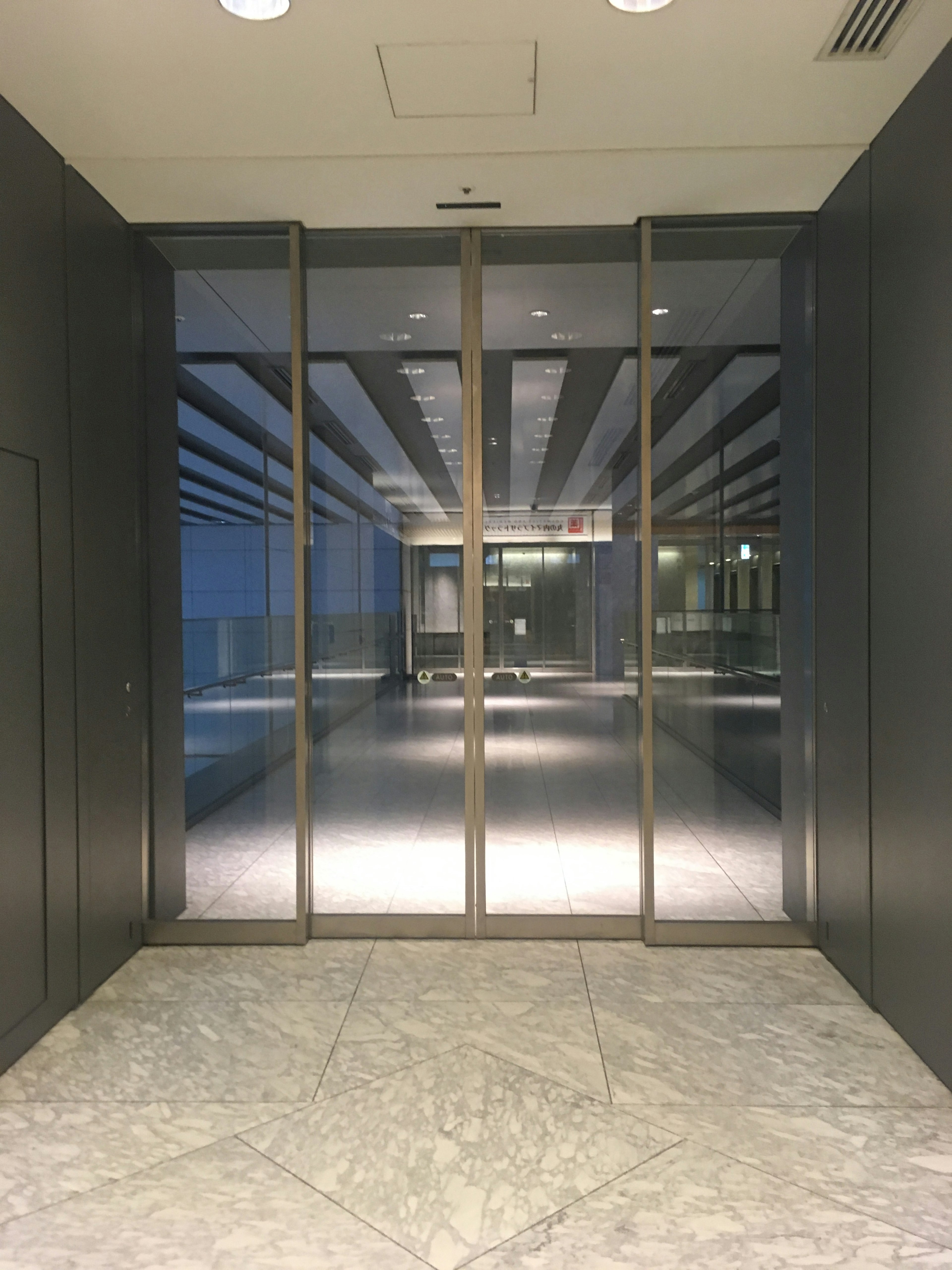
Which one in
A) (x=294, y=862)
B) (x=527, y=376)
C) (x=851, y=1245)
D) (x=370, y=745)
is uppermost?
(x=527, y=376)

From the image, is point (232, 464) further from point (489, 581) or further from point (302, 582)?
point (489, 581)

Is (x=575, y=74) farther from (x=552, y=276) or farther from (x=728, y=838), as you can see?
(x=728, y=838)

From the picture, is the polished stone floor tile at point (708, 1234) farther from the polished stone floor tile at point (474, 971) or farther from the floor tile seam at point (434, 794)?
the floor tile seam at point (434, 794)

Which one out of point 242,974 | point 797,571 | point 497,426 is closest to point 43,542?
point 242,974

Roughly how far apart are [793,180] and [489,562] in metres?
2.25

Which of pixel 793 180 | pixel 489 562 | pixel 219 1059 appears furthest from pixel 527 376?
pixel 219 1059

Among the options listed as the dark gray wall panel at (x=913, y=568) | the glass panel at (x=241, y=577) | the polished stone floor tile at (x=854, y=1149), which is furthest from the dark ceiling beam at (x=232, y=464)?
the polished stone floor tile at (x=854, y=1149)

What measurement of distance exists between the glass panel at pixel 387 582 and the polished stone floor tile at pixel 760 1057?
4.72 feet

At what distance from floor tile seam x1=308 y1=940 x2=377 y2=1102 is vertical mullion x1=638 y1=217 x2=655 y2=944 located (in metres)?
1.35

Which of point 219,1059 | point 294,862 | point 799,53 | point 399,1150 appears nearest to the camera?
point 399,1150

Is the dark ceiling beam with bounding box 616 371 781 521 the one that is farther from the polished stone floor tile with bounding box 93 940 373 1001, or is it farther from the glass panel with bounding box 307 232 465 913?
the polished stone floor tile with bounding box 93 940 373 1001

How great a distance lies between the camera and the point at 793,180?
14.4 feet

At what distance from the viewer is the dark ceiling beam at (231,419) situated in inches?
197

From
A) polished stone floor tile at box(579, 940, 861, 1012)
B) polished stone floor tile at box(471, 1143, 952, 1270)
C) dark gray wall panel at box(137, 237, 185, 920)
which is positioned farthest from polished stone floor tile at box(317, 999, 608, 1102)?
dark gray wall panel at box(137, 237, 185, 920)
